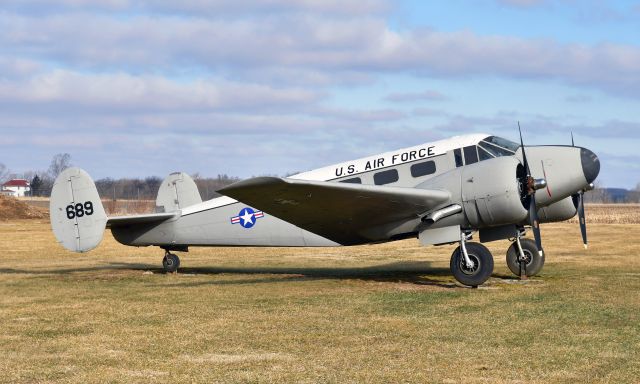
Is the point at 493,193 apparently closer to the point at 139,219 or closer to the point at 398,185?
the point at 398,185

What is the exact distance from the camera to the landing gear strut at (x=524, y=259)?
16.1 m

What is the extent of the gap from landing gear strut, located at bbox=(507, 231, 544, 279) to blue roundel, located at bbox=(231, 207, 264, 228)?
19.2 ft

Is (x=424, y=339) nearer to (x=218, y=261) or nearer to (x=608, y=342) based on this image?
(x=608, y=342)

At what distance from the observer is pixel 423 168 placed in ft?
50.5

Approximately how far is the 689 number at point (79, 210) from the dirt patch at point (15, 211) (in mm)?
44861

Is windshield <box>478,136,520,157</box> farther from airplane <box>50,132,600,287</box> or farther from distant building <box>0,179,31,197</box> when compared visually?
distant building <box>0,179,31,197</box>

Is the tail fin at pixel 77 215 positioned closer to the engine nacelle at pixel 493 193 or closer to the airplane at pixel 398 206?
the airplane at pixel 398 206

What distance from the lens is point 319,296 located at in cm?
1337

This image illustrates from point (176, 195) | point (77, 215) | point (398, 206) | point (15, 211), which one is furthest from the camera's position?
point (15, 211)

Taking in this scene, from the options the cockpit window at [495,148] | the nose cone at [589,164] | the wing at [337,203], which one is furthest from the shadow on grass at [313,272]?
the nose cone at [589,164]

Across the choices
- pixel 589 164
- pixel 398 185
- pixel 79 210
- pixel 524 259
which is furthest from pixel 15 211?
pixel 589 164

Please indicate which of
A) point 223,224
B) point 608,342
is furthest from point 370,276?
point 608,342

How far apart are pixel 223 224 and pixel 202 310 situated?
572 centimetres

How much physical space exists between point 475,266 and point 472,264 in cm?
7
